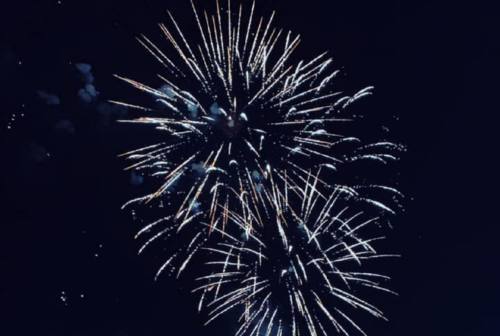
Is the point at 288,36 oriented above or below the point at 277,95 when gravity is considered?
above

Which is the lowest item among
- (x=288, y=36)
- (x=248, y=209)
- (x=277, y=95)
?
(x=248, y=209)

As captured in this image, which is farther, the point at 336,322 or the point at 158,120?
the point at 336,322

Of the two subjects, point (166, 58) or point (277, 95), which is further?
point (277, 95)

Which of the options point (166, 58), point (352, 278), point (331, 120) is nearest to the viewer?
point (166, 58)

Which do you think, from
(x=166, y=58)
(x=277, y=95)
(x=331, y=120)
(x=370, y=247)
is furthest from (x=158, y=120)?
(x=370, y=247)

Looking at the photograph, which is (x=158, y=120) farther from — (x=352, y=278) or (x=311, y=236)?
(x=352, y=278)

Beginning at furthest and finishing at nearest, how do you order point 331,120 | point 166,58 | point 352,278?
point 352,278 → point 331,120 → point 166,58

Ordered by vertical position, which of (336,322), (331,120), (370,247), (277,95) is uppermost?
(277,95)

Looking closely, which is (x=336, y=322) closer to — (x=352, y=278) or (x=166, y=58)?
(x=352, y=278)

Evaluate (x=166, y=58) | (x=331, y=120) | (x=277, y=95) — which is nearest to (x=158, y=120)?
(x=166, y=58)
